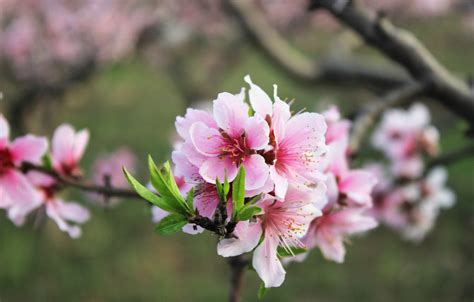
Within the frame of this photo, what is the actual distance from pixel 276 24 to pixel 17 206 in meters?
6.12

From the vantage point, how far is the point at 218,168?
83 centimetres

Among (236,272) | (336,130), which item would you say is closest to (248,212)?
(236,272)

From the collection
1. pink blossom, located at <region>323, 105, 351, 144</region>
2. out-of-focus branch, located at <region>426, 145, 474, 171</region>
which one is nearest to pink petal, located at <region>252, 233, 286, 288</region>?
pink blossom, located at <region>323, 105, 351, 144</region>

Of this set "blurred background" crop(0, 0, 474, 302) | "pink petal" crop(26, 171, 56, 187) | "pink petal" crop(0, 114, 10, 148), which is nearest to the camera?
"pink petal" crop(0, 114, 10, 148)

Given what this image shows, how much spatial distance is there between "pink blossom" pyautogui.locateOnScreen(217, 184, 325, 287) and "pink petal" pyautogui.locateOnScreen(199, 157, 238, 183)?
70 millimetres

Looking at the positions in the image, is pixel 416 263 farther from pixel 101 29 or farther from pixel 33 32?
Answer: pixel 33 32

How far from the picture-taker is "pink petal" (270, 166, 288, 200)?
76cm

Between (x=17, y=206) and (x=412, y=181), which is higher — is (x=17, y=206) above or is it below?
below

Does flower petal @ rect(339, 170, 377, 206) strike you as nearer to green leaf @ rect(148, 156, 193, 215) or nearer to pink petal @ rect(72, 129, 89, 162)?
green leaf @ rect(148, 156, 193, 215)

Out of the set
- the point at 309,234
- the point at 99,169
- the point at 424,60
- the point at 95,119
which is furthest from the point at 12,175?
the point at 95,119

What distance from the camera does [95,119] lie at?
8.55 meters

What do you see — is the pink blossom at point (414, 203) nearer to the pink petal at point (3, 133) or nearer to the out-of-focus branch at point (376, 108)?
the out-of-focus branch at point (376, 108)

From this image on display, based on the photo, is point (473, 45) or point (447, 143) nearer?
point (447, 143)

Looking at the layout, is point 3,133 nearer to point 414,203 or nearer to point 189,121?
point 189,121
